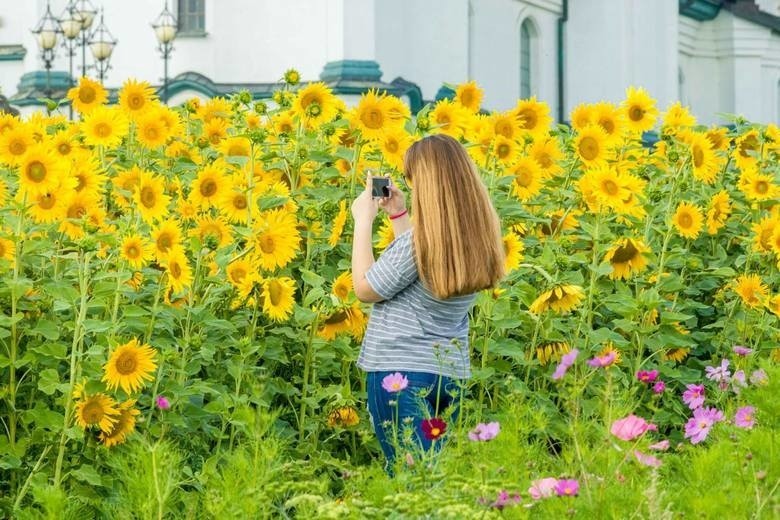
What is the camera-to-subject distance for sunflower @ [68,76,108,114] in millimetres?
6020

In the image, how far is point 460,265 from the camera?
4.73 m

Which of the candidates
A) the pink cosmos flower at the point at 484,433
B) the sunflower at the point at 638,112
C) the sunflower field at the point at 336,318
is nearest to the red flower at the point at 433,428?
the sunflower field at the point at 336,318

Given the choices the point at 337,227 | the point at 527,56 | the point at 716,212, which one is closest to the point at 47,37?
the point at 527,56

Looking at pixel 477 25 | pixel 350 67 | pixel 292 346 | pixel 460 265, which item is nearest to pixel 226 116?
pixel 292 346

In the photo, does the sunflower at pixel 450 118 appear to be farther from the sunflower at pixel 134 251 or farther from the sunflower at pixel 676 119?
the sunflower at pixel 134 251

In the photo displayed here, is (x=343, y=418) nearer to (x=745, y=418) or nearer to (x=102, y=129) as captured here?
(x=102, y=129)

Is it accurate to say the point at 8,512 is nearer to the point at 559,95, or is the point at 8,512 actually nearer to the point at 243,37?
the point at 243,37

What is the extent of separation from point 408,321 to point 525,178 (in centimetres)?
138

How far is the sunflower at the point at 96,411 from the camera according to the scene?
4.70m

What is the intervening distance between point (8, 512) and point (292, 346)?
1.14m

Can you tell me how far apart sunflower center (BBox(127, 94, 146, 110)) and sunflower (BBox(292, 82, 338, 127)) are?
473mm

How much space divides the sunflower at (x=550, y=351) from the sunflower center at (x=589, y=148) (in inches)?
26.4

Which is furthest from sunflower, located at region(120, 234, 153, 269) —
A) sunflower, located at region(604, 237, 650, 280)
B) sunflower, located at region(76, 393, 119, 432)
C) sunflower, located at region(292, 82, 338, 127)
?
sunflower, located at region(604, 237, 650, 280)

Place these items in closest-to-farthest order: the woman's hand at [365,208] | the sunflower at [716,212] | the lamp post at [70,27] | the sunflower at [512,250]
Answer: the woman's hand at [365,208] < the sunflower at [512,250] < the sunflower at [716,212] < the lamp post at [70,27]
